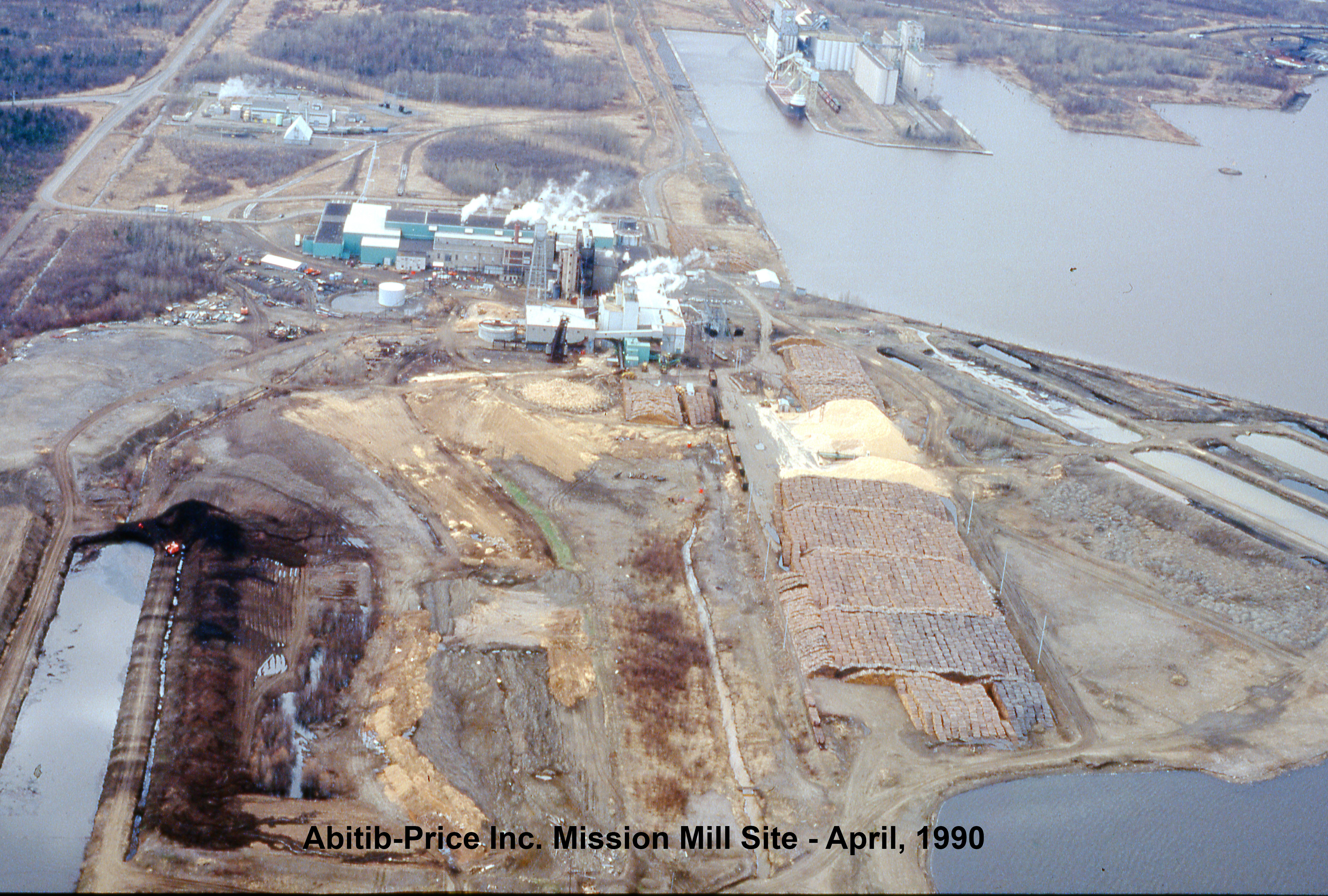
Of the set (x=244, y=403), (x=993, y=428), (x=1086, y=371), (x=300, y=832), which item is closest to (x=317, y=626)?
(x=300, y=832)

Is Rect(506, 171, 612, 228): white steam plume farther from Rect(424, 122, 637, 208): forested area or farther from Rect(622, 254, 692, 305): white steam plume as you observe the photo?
Rect(622, 254, 692, 305): white steam plume

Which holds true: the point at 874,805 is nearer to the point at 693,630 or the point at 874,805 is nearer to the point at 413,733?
the point at 693,630

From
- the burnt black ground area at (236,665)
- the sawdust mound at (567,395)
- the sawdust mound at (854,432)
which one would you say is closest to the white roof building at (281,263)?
the sawdust mound at (567,395)

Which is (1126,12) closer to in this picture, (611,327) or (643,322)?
(643,322)

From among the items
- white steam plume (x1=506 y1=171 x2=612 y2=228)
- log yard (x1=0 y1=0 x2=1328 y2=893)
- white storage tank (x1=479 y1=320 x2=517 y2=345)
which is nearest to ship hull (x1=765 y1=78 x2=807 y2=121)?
log yard (x1=0 y1=0 x2=1328 y2=893)

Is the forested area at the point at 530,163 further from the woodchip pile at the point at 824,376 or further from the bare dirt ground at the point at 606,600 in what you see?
the woodchip pile at the point at 824,376
